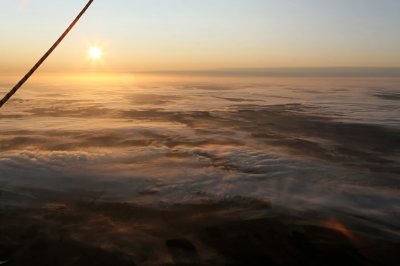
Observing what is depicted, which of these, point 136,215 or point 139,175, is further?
point 139,175

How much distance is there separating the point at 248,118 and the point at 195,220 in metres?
17.6

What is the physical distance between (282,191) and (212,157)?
13.1 feet

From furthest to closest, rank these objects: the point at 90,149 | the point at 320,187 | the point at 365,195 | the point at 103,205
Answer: the point at 90,149
the point at 320,187
the point at 365,195
the point at 103,205

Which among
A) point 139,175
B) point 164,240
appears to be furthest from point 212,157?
point 164,240

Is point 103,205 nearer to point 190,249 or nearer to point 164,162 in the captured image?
point 190,249

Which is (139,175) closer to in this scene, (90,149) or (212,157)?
(212,157)

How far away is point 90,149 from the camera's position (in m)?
13.3

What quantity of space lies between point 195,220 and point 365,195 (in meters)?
4.07

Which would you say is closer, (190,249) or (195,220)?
(190,249)

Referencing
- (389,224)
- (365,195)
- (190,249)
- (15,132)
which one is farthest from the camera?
(15,132)

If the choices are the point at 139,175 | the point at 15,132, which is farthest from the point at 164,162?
the point at 15,132

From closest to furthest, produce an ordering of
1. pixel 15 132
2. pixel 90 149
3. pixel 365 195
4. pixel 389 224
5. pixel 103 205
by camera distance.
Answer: pixel 389 224, pixel 103 205, pixel 365 195, pixel 90 149, pixel 15 132

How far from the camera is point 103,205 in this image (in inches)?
297

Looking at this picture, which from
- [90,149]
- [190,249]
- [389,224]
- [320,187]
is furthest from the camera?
[90,149]
